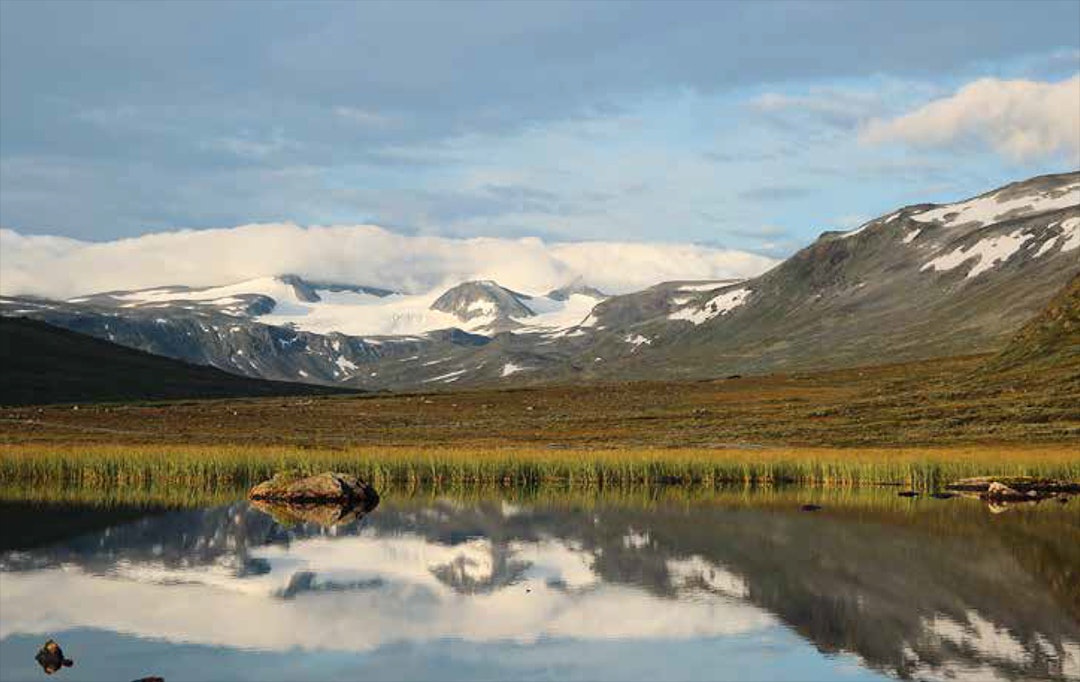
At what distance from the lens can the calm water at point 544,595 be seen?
1148 inches

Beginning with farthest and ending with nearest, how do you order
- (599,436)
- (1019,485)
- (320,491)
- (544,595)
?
1. (599,436)
2. (1019,485)
3. (320,491)
4. (544,595)

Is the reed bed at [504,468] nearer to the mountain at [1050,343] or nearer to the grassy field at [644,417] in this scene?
the grassy field at [644,417]

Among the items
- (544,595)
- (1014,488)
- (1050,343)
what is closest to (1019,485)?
(1014,488)

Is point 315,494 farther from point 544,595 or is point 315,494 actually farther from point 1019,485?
point 1019,485

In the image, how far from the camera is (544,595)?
3841 cm

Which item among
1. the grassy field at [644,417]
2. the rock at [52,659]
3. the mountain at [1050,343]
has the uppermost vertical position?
the mountain at [1050,343]

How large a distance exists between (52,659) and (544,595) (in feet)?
48.0

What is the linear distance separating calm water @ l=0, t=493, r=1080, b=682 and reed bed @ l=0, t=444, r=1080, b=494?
546 inches

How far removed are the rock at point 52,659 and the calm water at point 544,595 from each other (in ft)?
1.11

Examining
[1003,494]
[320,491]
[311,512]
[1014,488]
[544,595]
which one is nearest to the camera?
[544,595]

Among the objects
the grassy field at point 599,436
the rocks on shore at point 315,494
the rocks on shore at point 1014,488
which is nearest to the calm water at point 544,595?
the rocks on shore at point 315,494

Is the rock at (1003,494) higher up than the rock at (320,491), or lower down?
lower down

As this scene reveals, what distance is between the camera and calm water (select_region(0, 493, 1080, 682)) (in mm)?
29172

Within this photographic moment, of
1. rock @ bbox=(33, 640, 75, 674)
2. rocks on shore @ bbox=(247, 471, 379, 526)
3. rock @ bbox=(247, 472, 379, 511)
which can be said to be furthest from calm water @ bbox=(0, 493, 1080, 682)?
rock @ bbox=(247, 472, 379, 511)
